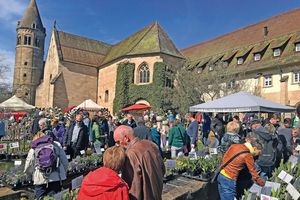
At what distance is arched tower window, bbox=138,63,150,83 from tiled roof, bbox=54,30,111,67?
10443 millimetres

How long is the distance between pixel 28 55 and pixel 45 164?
60276 millimetres

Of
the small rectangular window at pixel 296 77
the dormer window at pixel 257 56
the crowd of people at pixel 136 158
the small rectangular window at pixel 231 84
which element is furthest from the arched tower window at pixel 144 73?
the crowd of people at pixel 136 158

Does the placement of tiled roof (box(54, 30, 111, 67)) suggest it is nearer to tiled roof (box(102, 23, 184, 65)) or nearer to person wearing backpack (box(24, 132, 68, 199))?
tiled roof (box(102, 23, 184, 65))

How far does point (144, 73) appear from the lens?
31.5m

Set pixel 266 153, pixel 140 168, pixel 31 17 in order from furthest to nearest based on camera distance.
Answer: pixel 31 17
pixel 266 153
pixel 140 168

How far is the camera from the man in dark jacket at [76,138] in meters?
8.13

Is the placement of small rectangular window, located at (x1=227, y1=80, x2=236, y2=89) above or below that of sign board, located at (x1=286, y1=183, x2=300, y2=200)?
above

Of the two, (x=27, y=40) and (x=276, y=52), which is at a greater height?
(x=27, y=40)

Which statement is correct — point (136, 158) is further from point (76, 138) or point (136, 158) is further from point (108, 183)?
point (76, 138)

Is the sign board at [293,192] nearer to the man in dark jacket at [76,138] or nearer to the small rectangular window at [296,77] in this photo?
the man in dark jacket at [76,138]

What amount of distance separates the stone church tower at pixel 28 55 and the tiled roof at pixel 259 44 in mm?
34541

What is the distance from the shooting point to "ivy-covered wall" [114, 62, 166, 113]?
97.9 ft

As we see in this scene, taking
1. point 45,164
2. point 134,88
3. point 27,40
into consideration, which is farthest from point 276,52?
point 27,40

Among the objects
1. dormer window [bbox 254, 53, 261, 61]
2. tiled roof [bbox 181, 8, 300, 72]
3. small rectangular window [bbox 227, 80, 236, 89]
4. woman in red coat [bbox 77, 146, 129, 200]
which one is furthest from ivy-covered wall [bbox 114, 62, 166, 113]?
woman in red coat [bbox 77, 146, 129, 200]
